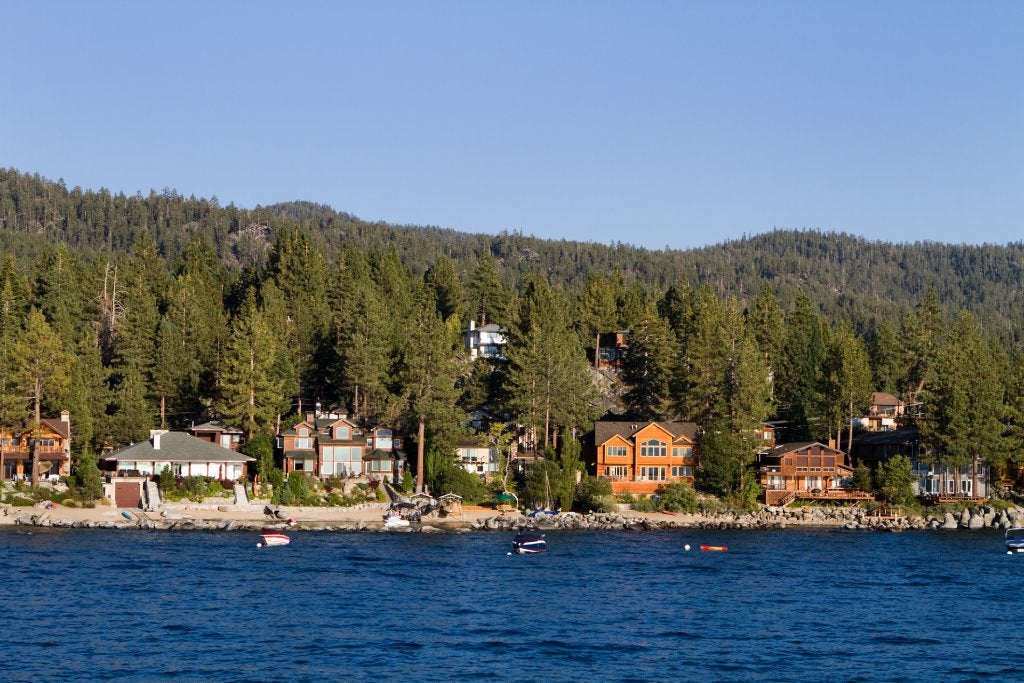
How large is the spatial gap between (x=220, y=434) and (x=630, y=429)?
109 ft

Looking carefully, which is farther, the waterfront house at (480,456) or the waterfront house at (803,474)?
the waterfront house at (803,474)

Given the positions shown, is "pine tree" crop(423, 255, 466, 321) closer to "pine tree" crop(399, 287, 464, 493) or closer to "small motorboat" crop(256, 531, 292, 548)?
"pine tree" crop(399, 287, 464, 493)

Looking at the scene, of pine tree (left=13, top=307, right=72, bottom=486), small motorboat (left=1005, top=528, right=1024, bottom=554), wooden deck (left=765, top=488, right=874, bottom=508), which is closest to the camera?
small motorboat (left=1005, top=528, right=1024, bottom=554)

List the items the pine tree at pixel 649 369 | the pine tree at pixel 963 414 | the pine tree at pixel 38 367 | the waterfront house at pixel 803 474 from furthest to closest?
the pine tree at pixel 649 369, the waterfront house at pixel 803 474, the pine tree at pixel 963 414, the pine tree at pixel 38 367

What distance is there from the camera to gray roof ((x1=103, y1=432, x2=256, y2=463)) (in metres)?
93.6

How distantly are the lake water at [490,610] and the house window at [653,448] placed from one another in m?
18.7

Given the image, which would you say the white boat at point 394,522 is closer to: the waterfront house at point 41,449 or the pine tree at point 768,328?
the waterfront house at point 41,449

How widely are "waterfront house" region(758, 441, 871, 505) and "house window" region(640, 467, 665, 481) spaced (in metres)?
8.59

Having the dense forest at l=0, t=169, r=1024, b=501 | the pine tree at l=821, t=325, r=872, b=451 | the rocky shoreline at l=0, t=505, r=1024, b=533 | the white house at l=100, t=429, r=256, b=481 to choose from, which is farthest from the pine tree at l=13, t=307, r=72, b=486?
the pine tree at l=821, t=325, r=872, b=451

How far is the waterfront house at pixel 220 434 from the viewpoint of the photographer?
100938 mm

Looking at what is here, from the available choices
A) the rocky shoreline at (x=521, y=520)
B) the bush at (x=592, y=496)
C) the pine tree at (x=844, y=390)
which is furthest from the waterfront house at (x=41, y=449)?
the pine tree at (x=844, y=390)

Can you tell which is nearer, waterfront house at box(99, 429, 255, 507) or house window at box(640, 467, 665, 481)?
waterfront house at box(99, 429, 255, 507)

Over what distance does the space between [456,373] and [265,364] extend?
50.2 ft

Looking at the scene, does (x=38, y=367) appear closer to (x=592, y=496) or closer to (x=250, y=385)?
(x=250, y=385)
